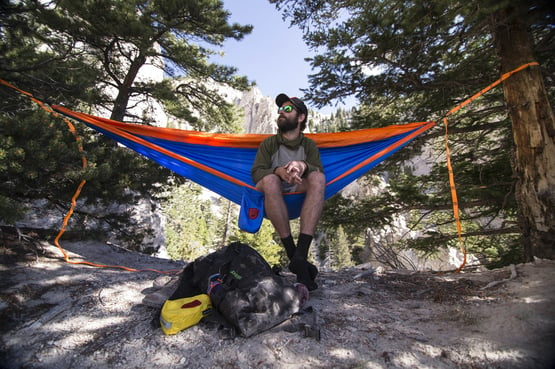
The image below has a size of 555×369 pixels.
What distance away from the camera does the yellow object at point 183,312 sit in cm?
117

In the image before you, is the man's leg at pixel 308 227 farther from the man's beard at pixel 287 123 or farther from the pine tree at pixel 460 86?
the pine tree at pixel 460 86

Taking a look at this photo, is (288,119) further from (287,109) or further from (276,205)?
(276,205)

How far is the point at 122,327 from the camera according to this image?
4.11ft

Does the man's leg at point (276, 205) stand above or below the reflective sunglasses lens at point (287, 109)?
below

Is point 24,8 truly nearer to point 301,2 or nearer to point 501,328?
point 301,2

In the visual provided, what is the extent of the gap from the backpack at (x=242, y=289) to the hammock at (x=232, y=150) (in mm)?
938

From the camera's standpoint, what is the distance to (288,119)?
212 cm

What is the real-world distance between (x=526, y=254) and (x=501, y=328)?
4.60 ft

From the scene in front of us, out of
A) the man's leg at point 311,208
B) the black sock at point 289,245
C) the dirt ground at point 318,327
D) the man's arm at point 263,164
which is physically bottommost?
the dirt ground at point 318,327

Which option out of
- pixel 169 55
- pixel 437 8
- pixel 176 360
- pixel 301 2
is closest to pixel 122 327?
pixel 176 360

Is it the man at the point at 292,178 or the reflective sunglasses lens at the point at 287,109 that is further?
the reflective sunglasses lens at the point at 287,109

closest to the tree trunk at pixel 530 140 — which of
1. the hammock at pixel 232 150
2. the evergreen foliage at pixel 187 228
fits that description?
the hammock at pixel 232 150

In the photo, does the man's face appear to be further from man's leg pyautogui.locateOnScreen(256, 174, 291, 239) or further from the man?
man's leg pyautogui.locateOnScreen(256, 174, 291, 239)

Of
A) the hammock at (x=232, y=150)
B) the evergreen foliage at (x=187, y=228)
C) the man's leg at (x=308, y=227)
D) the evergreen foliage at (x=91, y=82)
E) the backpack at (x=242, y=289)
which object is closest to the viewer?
the backpack at (x=242, y=289)
